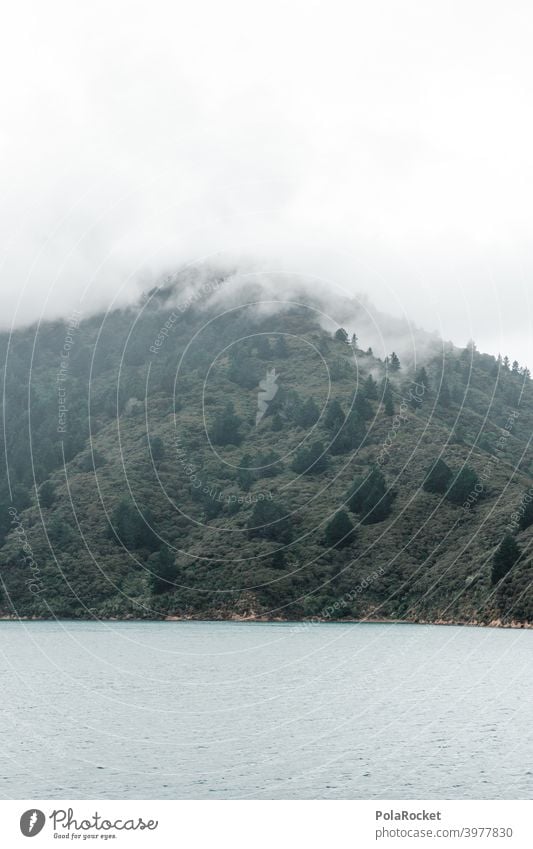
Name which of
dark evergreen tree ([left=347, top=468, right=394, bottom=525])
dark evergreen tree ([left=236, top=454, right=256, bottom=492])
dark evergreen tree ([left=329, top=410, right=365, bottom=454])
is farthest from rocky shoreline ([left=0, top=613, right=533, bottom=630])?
dark evergreen tree ([left=329, top=410, right=365, bottom=454])

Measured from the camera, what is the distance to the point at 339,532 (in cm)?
16250

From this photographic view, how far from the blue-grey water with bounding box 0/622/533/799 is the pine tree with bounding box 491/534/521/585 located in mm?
20092

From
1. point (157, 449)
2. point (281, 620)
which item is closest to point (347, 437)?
point (157, 449)

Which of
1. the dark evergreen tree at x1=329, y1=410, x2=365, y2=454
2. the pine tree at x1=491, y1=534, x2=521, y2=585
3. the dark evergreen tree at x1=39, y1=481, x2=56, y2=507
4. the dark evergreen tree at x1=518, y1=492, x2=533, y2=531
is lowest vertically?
the pine tree at x1=491, y1=534, x2=521, y2=585

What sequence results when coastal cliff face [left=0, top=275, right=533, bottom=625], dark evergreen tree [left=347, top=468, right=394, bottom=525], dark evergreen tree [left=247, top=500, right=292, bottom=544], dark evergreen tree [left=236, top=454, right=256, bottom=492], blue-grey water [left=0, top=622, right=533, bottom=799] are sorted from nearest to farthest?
1. blue-grey water [left=0, top=622, right=533, bottom=799]
2. coastal cliff face [left=0, top=275, right=533, bottom=625]
3. dark evergreen tree [left=247, top=500, right=292, bottom=544]
4. dark evergreen tree [left=347, top=468, right=394, bottom=525]
5. dark evergreen tree [left=236, top=454, right=256, bottom=492]

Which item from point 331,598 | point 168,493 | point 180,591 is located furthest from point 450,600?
point 168,493

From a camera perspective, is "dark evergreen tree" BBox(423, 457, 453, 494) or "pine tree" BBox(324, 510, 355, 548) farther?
"dark evergreen tree" BBox(423, 457, 453, 494)

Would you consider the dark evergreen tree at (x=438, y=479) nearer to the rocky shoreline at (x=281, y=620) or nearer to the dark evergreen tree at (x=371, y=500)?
the dark evergreen tree at (x=371, y=500)

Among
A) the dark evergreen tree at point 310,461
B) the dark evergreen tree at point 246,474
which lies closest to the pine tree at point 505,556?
the dark evergreen tree at point 310,461

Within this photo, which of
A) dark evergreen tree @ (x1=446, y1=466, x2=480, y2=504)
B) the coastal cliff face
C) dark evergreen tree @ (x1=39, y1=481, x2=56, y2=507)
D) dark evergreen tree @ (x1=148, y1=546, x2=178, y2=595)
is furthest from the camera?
dark evergreen tree @ (x1=39, y1=481, x2=56, y2=507)

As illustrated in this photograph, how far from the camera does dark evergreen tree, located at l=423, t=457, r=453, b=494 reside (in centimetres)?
17212

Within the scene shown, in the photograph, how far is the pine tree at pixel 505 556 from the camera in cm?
13812

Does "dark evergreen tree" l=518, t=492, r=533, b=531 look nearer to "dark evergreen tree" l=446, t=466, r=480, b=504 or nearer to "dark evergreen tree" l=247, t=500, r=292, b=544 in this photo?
"dark evergreen tree" l=446, t=466, r=480, b=504
